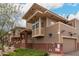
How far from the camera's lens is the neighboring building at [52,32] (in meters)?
2.78

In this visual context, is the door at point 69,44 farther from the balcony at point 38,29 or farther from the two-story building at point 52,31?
the balcony at point 38,29

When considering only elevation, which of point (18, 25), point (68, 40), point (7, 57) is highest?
point (18, 25)

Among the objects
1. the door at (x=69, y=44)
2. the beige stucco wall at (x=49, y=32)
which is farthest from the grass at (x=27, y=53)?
the door at (x=69, y=44)

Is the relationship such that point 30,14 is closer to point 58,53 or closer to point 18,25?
point 18,25

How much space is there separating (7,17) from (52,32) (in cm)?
Answer: 64

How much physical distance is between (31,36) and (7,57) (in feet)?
1.37

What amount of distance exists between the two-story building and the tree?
6.9 inches

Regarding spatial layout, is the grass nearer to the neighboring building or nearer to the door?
the neighboring building

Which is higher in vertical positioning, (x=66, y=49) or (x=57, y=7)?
(x=57, y=7)

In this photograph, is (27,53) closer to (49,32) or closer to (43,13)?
(49,32)

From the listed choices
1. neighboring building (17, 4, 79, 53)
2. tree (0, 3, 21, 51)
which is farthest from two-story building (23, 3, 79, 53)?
tree (0, 3, 21, 51)

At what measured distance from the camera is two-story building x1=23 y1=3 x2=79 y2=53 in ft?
9.13

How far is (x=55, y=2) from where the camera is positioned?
2838 mm

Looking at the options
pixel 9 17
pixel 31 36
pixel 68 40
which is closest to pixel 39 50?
pixel 31 36
